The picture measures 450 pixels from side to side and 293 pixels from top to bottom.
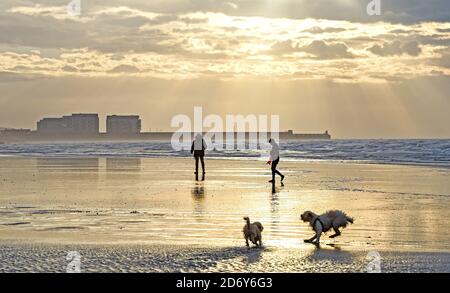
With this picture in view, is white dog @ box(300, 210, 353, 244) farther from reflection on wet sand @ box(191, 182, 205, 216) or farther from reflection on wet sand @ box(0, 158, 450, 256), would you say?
reflection on wet sand @ box(191, 182, 205, 216)

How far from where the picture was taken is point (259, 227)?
10.4 m

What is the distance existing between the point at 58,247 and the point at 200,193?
9.33m

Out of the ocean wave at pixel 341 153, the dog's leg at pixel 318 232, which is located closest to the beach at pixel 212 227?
the dog's leg at pixel 318 232

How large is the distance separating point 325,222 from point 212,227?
2360mm

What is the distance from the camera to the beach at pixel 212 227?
29.8 ft

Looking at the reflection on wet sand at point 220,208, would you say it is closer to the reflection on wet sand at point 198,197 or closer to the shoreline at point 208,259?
the reflection on wet sand at point 198,197

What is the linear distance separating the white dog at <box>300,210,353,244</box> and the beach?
211 mm

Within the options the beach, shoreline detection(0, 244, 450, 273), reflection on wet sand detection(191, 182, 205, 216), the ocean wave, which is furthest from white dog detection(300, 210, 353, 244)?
the ocean wave

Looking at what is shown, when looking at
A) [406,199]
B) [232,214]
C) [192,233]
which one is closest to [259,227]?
[192,233]

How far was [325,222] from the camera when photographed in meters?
11.0

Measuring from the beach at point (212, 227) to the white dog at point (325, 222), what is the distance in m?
0.21

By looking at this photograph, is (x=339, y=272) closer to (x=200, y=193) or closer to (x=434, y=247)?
(x=434, y=247)

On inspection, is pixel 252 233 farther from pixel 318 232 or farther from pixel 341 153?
pixel 341 153

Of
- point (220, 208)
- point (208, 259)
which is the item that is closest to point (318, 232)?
point (208, 259)
